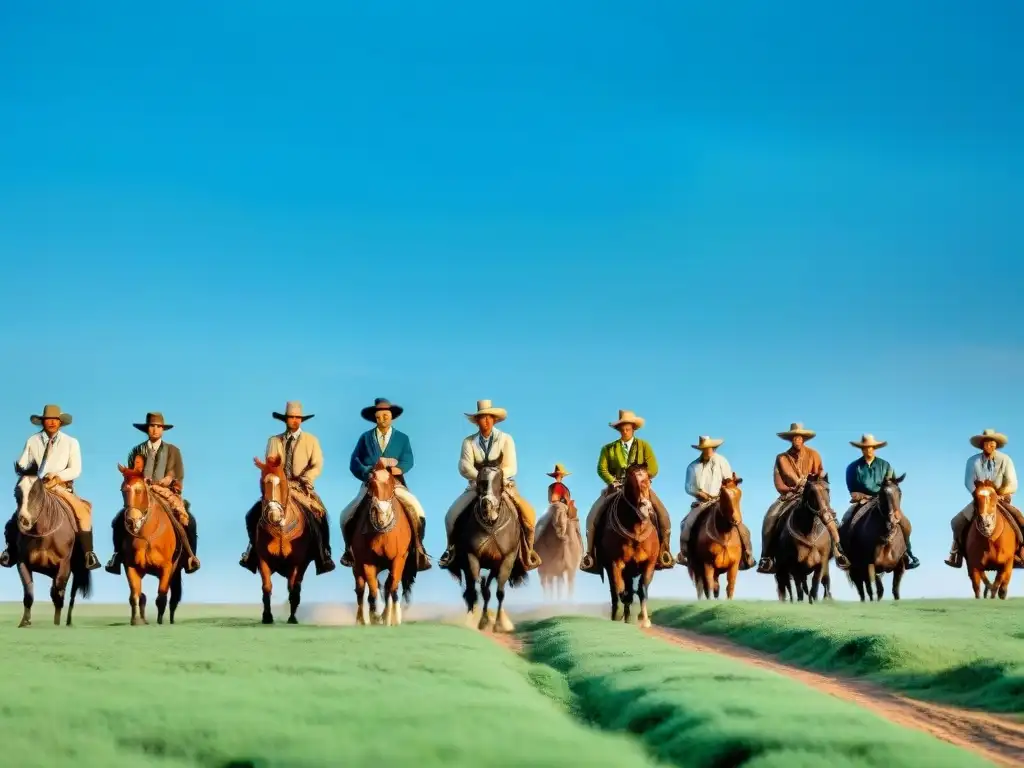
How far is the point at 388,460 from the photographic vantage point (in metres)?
23.8

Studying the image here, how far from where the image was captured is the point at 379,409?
982 inches


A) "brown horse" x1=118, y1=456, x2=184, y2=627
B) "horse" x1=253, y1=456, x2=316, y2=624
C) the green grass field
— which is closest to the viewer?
the green grass field

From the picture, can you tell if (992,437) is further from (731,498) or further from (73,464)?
(73,464)

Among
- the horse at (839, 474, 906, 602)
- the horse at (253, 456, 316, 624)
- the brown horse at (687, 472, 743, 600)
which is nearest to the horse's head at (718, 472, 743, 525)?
the brown horse at (687, 472, 743, 600)

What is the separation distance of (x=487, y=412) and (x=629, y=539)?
10.9 ft

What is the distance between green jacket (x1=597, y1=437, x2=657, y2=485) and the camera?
25.1 meters

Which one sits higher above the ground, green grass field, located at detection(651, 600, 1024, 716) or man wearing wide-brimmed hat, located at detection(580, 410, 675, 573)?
man wearing wide-brimmed hat, located at detection(580, 410, 675, 573)

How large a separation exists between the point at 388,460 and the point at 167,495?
179 inches

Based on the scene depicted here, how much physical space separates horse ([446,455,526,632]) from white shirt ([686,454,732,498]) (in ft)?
21.7

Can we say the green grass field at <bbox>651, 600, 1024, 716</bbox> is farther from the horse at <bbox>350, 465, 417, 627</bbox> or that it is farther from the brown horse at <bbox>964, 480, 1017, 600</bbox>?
the horse at <bbox>350, 465, 417, 627</bbox>

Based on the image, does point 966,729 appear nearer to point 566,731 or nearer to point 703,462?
point 566,731

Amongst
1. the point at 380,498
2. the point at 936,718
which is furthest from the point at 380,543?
the point at 936,718

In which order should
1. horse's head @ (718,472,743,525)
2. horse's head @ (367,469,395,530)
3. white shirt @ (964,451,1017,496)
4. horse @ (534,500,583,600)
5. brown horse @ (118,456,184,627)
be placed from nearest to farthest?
horse's head @ (367,469,395,530) → brown horse @ (118,456,184,627) → horse's head @ (718,472,743,525) → white shirt @ (964,451,1017,496) → horse @ (534,500,583,600)

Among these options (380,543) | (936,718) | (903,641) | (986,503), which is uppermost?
(986,503)
